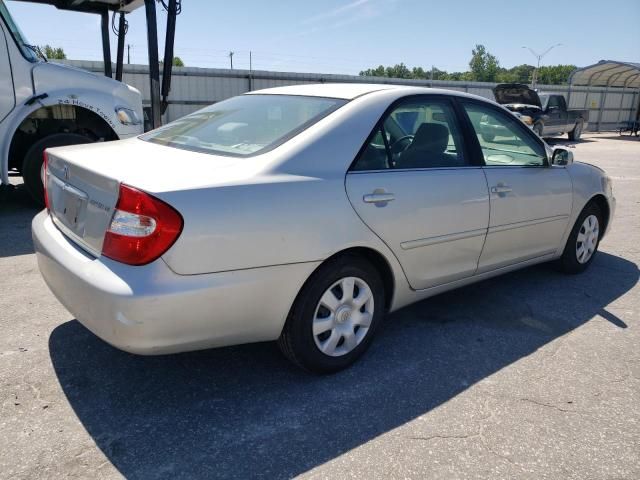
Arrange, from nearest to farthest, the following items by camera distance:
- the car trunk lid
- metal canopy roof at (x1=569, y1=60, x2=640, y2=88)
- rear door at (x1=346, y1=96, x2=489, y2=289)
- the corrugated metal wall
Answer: the car trunk lid, rear door at (x1=346, y1=96, x2=489, y2=289), the corrugated metal wall, metal canopy roof at (x1=569, y1=60, x2=640, y2=88)

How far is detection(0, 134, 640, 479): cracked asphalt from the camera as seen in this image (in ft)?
7.39

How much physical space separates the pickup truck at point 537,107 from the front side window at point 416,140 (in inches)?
613

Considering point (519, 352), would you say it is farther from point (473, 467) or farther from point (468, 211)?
point (473, 467)

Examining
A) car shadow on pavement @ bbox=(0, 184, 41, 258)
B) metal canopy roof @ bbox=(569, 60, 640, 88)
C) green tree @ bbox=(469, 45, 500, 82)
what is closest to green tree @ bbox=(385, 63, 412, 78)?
green tree @ bbox=(469, 45, 500, 82)

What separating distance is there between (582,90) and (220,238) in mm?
29151

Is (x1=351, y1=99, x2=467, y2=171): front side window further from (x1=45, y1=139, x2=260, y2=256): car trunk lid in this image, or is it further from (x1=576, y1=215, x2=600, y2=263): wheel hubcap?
(x1=576, y1=215, x2=600, y2=263): wheel hubcap

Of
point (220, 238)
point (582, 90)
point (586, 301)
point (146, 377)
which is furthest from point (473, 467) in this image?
point (582, 90)

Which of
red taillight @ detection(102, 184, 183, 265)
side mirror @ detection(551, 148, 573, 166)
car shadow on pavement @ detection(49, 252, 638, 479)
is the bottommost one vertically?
car shadow on pavement @ detection(49, 252, 638, 479)

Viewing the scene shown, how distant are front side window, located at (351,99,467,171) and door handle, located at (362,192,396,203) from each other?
0.16 metres

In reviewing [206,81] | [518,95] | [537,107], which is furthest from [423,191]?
[518,95]

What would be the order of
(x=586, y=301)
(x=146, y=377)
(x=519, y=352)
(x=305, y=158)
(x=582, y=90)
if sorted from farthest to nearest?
(x=582, y=90) → (x=586, y=301) → (x=519, y=352) → (x=146, y=377) → (x=305, y=158)

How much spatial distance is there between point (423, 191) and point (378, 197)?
37 centimetres

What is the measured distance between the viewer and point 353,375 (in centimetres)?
296

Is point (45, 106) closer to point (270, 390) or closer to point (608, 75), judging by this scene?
point (270, 390)
